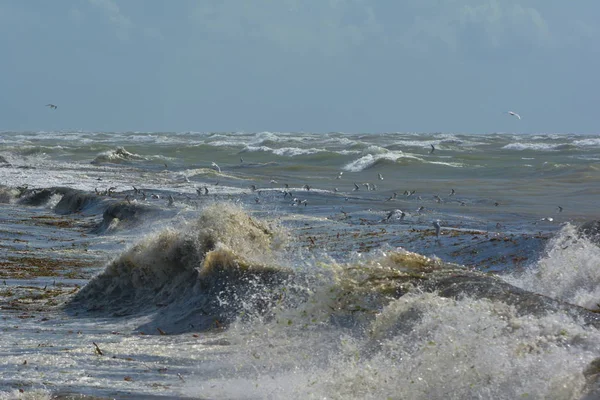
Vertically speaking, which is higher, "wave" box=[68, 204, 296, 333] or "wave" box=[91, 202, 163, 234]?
"wave" box=[68, 204, 296, 333]

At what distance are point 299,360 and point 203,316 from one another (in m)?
2.75

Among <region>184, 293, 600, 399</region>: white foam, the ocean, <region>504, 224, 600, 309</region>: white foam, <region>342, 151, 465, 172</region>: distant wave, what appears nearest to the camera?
<region>184, 293, 600, 399</region>: white foam

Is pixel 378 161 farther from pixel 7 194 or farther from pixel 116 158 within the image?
pixel 7 194

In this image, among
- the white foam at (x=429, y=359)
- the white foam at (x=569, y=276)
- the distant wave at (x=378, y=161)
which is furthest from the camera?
the distant wave at (x=378, y=161)

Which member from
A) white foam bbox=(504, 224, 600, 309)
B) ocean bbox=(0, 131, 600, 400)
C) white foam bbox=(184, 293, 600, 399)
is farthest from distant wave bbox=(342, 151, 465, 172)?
white foam bbox=(184, 293, 600, 399)

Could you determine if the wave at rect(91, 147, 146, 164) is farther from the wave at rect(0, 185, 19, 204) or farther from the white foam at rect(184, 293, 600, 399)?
the white foam at rect(184, 293, 600, 399)

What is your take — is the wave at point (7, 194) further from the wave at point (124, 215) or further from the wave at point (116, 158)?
the wave at point (116, 158)

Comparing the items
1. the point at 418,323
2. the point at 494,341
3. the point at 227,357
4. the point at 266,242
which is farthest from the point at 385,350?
the point at 266,242

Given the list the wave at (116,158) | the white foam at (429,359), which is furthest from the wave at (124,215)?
the wave at (116,158)

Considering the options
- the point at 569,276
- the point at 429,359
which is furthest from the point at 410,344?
the point at 569,276

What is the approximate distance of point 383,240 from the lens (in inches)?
693

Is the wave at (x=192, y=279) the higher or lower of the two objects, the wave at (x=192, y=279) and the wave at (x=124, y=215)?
the higher

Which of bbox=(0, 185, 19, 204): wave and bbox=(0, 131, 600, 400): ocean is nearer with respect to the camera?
bbox=(0, 131, 600, 400): ocean

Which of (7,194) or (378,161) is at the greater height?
(378,161)
